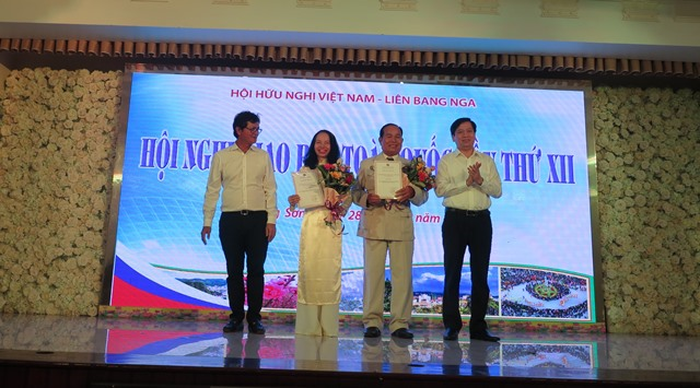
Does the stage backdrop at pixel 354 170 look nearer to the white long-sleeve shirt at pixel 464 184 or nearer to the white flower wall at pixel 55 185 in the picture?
the white flower wall at pixel 55 185

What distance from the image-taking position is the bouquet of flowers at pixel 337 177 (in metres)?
3.68

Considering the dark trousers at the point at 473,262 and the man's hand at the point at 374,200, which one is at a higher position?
the man's hand at the point at 374,200

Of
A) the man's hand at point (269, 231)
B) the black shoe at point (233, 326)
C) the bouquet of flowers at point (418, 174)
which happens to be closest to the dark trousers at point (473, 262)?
the bouquet of flowers at point (418, 174)

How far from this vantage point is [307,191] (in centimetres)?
375

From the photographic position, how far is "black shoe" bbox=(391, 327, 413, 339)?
377 centimetres

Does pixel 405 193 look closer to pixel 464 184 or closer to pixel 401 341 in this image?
pixel 464 184

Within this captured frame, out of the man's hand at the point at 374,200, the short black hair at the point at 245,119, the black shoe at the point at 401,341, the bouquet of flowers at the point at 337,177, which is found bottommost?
the black shoe at the point at 401,341

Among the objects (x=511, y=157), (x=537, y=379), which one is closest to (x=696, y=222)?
(x=511, y=157)

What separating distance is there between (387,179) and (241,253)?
1102mm

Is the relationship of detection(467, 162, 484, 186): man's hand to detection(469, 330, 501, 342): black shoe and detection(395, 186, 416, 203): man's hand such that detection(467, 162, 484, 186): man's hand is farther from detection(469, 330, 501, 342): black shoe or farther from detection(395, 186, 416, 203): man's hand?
detection(469, 330, 501, 342): black shoe

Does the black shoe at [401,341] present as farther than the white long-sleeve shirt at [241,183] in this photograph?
No

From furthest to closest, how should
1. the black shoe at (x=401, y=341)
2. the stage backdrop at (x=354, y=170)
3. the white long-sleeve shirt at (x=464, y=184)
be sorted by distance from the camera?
the stage backdrop at (x=354, y=170) → the white long-sleeve shirt at (x=464, y=184) → the black shoe at (x=401, y=341)

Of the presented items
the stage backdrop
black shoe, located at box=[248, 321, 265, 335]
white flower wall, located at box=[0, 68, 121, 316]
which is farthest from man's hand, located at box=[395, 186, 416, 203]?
white flower wall, located at box=[0, 68, 121, 316]

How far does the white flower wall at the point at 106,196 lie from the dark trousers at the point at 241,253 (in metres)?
1.95
